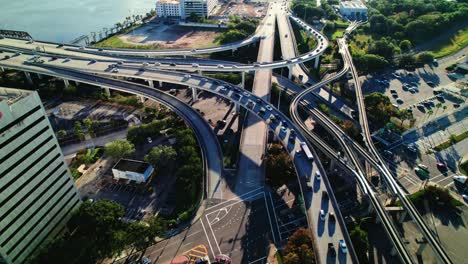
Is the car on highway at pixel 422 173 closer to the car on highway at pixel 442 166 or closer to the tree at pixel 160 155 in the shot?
the car on highway at pixel 442 166

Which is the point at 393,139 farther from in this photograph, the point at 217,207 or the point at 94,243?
the point at 94,243

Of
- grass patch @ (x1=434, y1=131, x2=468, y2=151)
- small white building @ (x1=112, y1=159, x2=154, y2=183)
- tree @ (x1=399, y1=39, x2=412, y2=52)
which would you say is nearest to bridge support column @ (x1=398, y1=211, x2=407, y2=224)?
grass patch @ (x1=434, y1=131, x2=468, y2=151)

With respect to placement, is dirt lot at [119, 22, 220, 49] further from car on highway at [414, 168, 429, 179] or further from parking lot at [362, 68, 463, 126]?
car on highway at [414, 168, 429, 179]

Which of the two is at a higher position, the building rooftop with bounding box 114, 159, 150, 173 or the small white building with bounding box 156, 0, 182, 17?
the small white building with bounding box 156, 0, 182, 17

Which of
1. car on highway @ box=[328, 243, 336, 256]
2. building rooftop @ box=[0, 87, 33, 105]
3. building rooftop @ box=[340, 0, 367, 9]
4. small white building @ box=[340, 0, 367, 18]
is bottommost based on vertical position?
car on highway @ box=[328, 243, 336, 256]

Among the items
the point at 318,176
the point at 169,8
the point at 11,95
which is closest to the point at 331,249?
the point at 318,176

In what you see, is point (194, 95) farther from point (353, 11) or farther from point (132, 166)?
point (353, 11)

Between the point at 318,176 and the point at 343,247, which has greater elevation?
the point at 318,176
